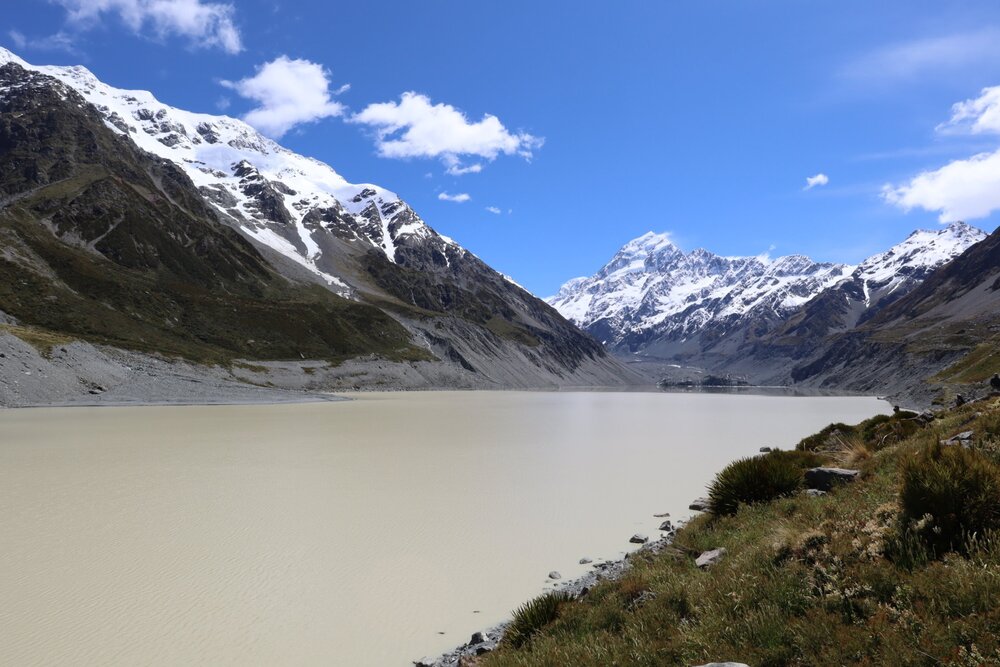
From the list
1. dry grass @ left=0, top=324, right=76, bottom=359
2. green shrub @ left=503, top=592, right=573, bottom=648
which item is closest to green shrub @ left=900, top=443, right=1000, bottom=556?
green shrub @ left=503, top=592, right=573, bottom=648

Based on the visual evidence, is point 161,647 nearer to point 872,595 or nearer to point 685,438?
point 872,595

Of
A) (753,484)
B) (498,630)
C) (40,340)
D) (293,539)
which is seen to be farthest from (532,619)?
(40,340)

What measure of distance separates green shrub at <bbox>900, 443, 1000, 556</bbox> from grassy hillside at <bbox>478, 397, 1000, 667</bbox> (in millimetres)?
15

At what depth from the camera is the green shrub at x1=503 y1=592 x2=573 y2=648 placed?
349 inches

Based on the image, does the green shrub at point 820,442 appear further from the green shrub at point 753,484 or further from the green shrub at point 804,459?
the green shrub at point 753,484

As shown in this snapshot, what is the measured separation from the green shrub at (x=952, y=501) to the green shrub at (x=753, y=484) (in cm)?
551

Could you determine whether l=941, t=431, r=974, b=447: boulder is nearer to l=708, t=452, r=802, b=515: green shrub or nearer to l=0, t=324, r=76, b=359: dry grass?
l=708, t=452, r=802, b=515: green shrub

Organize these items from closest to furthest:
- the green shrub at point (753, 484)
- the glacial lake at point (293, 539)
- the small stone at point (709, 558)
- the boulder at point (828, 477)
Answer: the small stone at point (709, 558)
the glacial lake at point (293, 539)
the boulder at point (828, 477)
the green shrub at point (753, 484)

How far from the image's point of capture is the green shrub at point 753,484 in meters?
13.5

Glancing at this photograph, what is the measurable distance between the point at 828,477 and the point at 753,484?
5.44ft

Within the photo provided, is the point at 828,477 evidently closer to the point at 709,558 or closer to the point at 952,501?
the point at 709,558

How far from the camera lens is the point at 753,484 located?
13.7m

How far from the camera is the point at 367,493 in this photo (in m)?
A: 22.3

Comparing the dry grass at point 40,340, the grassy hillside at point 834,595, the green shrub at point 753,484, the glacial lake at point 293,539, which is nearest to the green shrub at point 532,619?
the grassy hillside at point 834,595
